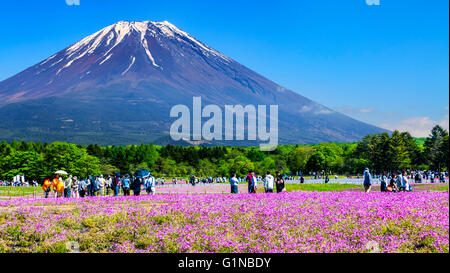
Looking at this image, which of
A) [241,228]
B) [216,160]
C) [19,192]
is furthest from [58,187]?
[216,160]

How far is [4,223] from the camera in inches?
549

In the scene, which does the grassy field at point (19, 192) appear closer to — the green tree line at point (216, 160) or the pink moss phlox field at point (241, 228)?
the pink moss phlox field at point (241, 228)

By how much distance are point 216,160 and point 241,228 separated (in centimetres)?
13744

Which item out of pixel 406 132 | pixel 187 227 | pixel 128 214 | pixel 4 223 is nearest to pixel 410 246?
pixel 187 227

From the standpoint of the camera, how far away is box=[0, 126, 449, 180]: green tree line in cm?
10281

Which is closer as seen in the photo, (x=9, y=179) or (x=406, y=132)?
(x=9, y=179)

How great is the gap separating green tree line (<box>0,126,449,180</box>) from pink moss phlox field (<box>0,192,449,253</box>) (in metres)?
88.7

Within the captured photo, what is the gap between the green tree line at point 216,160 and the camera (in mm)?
102812

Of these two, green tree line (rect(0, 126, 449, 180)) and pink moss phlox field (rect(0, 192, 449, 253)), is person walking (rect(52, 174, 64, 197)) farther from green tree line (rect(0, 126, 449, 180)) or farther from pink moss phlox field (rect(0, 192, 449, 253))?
green tree line (rect(0, 126, 449, 180))

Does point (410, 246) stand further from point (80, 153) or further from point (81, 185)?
point (80, 153)

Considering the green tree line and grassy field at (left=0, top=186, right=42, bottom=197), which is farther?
the green tree line

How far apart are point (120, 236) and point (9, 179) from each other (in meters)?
112

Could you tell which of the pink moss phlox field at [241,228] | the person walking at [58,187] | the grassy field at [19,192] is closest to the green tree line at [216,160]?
the grassy field at [19,192]

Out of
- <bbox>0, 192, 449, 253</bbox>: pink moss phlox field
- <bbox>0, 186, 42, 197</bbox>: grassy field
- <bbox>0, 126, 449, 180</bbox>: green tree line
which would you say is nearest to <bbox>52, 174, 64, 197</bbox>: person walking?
<bbox>0, 186, 42, 197</bbox>: grassy field
